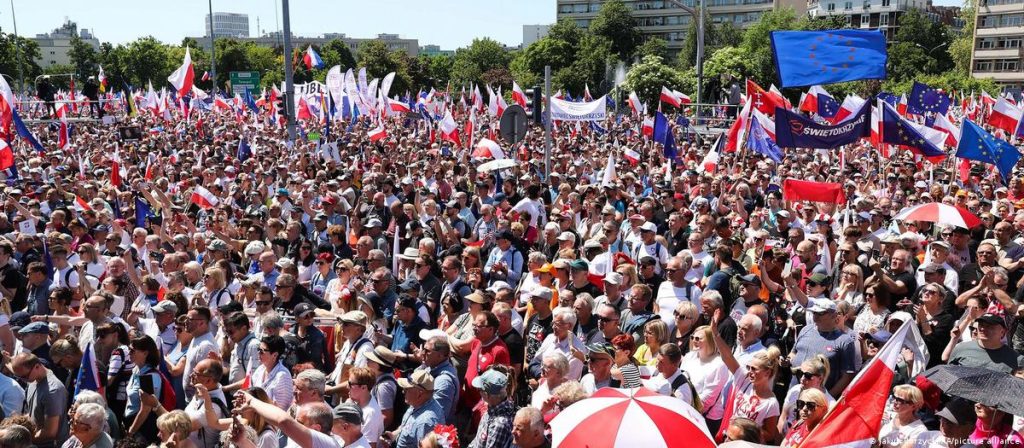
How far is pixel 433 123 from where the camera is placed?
30047mm

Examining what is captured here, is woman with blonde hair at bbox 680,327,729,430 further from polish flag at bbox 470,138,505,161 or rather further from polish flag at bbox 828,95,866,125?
polish flag at bbox 828,95,866,125

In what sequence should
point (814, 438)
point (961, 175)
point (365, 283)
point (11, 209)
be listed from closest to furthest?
point (814, 438)
point (365, 283)
point (11, 209)
point (961, 175)

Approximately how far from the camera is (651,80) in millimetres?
44969

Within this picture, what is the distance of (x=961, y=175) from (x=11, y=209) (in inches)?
616

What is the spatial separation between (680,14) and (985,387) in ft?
388

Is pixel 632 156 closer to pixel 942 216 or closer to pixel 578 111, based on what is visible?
pixel 578 111

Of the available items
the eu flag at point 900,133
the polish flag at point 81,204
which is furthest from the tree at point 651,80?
the polish flag at point 81,204

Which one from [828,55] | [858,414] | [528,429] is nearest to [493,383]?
[528,429]

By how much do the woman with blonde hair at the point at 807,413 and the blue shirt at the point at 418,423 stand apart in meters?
1.98

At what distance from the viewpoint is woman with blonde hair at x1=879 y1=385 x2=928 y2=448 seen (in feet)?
15.4

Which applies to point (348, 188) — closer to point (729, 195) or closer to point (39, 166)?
point (729, 195)

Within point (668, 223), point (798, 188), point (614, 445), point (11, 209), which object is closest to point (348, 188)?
point (11, 209)

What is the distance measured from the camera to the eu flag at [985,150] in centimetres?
1216

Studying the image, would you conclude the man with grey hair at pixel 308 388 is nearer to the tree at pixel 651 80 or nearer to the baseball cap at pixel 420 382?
the baseball cap at pixel 420 382
